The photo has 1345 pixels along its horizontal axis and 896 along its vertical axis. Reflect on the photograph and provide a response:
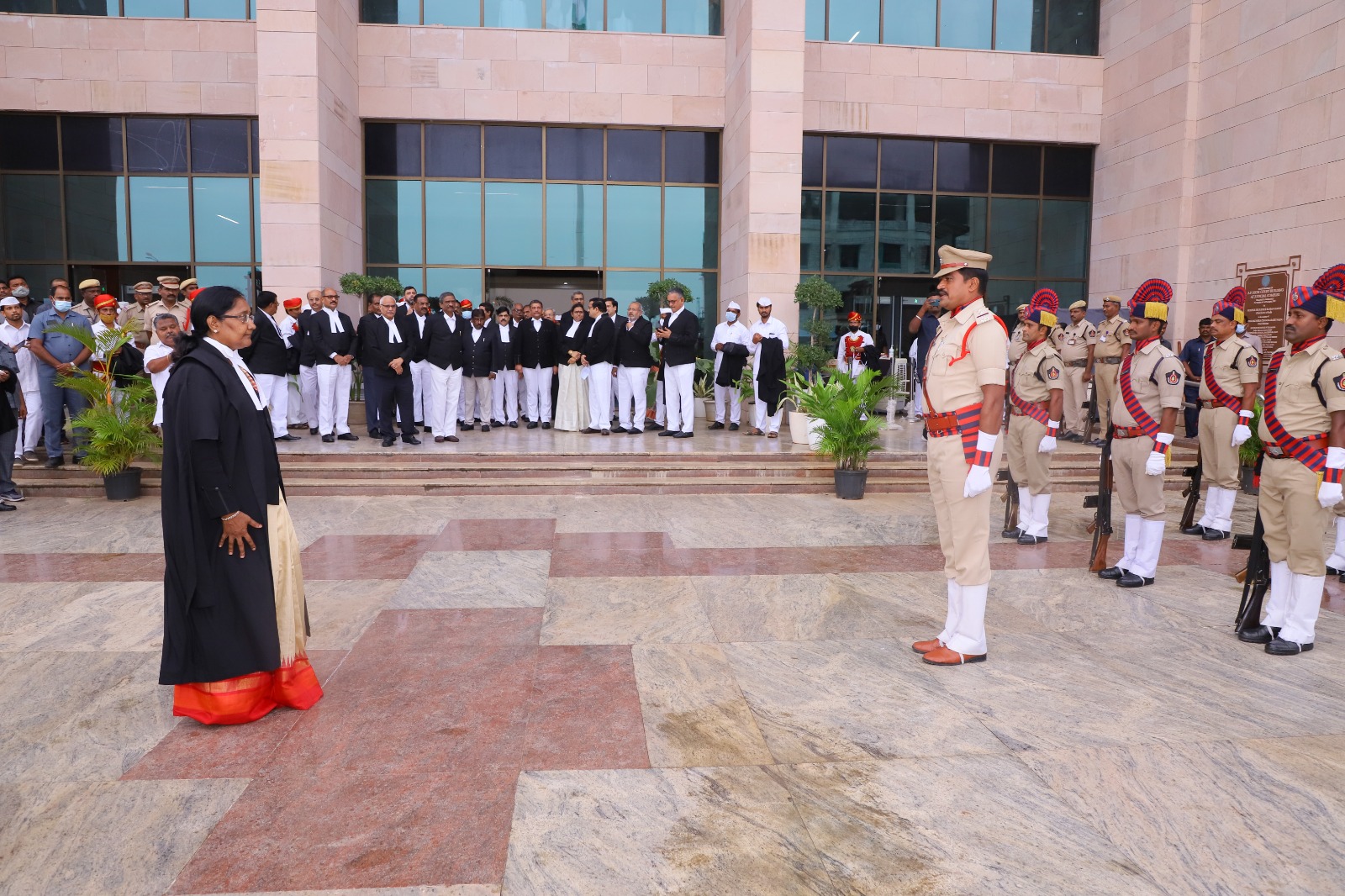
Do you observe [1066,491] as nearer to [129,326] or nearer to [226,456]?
[226,456]

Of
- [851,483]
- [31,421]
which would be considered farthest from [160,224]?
[851,483]

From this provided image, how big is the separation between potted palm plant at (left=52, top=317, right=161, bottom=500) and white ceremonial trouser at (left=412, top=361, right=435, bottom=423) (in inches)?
156

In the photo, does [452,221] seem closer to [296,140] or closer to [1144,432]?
[296,140]

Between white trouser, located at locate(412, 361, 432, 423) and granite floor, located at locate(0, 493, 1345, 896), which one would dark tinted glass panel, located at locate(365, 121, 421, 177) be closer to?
white trouser, located at locate(412, 361, 432, 423)

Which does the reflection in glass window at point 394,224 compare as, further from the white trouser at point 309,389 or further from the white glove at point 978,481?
the white glove at point 978,481

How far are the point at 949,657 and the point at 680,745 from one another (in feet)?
5.89

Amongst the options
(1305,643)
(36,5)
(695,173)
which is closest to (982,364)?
(1305,643)

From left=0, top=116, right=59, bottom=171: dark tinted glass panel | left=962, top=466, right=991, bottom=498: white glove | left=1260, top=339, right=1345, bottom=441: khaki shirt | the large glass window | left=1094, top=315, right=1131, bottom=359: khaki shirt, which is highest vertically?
the large glass window

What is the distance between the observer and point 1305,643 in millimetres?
5188

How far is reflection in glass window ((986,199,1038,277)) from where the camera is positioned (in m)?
20.1

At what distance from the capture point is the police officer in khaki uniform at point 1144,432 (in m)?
6.47

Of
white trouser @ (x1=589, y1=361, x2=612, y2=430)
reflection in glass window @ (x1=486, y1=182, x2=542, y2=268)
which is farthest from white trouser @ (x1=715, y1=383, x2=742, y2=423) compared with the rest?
reflection in glass window @ (x1=486, y1=182, x2=542, y2=268)

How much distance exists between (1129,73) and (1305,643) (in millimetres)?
16758

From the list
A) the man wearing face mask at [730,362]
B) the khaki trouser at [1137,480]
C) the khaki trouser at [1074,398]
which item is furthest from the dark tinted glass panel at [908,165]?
the khaki trouser at [1137,480]
